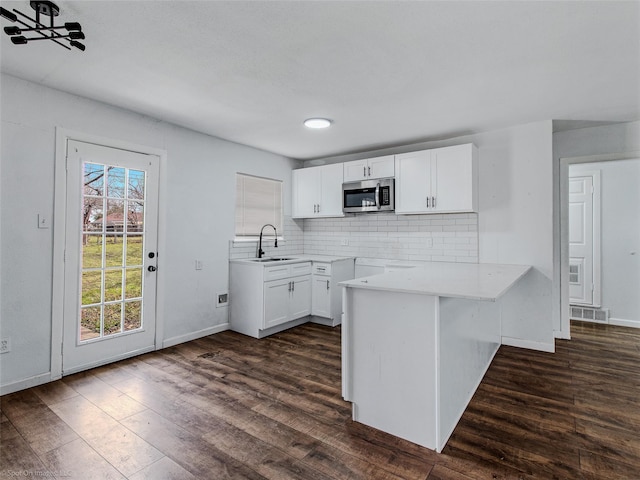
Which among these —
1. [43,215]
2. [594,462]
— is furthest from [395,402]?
[43,215]

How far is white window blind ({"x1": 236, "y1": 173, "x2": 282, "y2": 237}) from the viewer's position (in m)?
4.61

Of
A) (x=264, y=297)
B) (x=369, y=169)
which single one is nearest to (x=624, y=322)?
(x=369, y=169)

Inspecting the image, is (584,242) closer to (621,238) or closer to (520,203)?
(621,238)

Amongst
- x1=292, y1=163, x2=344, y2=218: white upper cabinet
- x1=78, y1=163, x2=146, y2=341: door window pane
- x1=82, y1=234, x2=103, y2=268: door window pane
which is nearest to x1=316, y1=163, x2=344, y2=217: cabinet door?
x1=292, y1=163, x2=344, y2=218: white upper cabinet

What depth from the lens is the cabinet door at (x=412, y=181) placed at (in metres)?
4.08

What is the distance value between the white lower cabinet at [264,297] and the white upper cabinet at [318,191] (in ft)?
3.05

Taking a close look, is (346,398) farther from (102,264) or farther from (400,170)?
(400,170)

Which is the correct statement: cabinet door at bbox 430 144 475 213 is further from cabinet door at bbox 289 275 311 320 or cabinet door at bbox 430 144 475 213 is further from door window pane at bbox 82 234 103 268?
door window pane at bbox 82 234 103 268

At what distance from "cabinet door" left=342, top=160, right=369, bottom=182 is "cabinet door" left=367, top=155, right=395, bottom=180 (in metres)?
0.08

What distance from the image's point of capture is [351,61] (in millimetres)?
2361

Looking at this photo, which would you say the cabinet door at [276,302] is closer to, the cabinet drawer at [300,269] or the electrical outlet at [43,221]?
the cabinet drawer at [300,269]

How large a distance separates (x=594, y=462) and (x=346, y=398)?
4.54 feet

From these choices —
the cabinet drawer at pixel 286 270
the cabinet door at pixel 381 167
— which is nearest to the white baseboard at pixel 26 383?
the cabinet drawer at pixel 286 270

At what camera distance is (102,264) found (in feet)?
10.5
